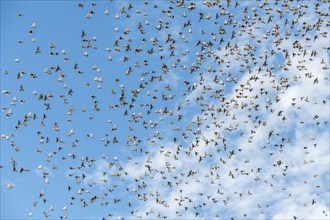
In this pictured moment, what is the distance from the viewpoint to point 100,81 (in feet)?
198

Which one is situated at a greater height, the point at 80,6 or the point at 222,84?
the point at 80,6

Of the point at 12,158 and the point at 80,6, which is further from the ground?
the point at 80,6

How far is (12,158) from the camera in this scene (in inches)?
2576

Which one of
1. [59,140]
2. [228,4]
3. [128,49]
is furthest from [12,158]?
[228,4]

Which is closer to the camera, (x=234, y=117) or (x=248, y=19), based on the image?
(x=248, y=19)

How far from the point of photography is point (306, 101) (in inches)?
2507

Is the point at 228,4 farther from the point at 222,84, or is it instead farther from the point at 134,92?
the point at 134,92

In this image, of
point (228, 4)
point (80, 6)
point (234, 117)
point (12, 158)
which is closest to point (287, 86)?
point (234, 117)

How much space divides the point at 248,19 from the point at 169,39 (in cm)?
902

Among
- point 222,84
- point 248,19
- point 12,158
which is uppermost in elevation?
point 248,19

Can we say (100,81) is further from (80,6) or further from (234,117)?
(234,117)

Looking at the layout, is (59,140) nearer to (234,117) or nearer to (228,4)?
(234,117)

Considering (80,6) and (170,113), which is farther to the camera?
(170,113)

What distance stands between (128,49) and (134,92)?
17.6ft
